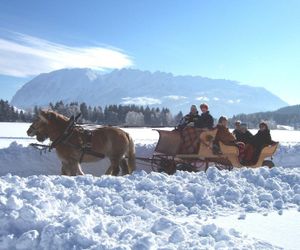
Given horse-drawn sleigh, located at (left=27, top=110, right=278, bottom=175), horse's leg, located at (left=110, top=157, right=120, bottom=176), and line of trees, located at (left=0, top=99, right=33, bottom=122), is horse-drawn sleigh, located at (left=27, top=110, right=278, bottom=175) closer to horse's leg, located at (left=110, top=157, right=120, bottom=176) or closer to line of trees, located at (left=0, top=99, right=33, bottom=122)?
horse's leg, located at (left=110, top=157, right=120, bottom=176)

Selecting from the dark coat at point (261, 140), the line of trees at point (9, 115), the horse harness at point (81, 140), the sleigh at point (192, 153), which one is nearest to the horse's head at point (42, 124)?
the horse harness at point (81, 140)

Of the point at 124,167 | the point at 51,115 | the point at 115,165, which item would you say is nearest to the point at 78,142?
the point at 51,115

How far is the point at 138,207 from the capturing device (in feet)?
20.4

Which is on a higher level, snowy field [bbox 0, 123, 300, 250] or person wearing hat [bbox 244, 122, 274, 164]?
person wearing hat [bbox 244, 122, 274, 164]

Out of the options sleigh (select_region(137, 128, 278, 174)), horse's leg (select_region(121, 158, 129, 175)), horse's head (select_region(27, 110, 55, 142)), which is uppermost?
horse's head (select_region(27, 110, 55, 142))

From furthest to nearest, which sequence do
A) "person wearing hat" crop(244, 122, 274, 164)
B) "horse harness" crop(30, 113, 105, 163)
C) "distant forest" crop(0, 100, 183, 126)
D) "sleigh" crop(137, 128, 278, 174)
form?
"distant forest" crop(0, 100, 183, 126)
"person wearing hat" crop(244, 122, 274, 164)
"sleigh" crop(137, 128, 278, 174)
"horse harness" crop(30, 113, 105, 163)

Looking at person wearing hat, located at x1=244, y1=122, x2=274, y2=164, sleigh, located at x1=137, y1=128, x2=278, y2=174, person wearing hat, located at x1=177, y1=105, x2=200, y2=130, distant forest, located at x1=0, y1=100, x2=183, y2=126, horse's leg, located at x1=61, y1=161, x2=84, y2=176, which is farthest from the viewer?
distant forest, located at x1=0, y1=100, x2=183, y2=126

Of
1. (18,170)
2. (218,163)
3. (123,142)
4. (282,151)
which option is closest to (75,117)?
(123,142)

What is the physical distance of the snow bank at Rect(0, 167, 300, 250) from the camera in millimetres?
4796

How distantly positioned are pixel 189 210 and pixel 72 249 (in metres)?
2.39

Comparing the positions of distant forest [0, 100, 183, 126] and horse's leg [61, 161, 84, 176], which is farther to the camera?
distant forest [0, 100, 183, 126]

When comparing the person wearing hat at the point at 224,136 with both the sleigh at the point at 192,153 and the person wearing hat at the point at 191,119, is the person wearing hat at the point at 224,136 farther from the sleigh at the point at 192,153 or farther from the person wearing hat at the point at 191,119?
the person wearing hat at the point at 191,119

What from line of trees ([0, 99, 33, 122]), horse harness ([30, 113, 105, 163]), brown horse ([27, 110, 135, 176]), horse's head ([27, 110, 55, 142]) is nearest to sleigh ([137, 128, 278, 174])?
brown horse ([27, 110, 135, 176])

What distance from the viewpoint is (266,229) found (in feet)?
19.1
